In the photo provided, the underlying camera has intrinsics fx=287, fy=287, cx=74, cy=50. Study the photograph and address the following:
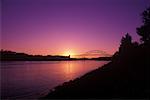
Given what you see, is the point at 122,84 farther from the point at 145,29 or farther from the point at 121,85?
the point at 145,29

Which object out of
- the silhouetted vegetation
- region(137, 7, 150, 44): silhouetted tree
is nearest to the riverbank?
the silhouetted vegetation

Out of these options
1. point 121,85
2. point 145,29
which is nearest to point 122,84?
point 121,85

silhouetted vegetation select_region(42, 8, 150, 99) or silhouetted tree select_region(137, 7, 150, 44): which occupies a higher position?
silhouetted tree select_region(137, 7, 150, 44)

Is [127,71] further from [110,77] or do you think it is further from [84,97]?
[84,97]

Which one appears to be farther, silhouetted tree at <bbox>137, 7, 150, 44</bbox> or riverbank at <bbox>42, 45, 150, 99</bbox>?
silhouetted tree at <bbox>137, 7, 150, 44</bbox>

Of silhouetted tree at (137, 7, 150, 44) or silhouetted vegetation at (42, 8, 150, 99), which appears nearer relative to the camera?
silhouetted vegetation at (42, 8, 150, 99)

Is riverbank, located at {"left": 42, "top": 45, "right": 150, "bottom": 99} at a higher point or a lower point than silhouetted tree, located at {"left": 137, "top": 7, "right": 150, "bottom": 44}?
lower

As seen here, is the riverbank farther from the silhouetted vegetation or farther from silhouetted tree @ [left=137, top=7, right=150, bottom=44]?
silhouetted tree @ [left=137, top=7, right=150, bottom=44]

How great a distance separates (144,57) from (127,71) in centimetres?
531

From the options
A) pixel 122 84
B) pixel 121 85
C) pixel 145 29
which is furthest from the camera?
pixel 145 29

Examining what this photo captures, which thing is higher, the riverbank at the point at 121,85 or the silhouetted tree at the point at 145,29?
the silhouetted tree at the point at 145,29

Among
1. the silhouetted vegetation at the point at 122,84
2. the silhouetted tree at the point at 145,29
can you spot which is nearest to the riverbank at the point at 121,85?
the silhouetted vegetation at the point at 122,84

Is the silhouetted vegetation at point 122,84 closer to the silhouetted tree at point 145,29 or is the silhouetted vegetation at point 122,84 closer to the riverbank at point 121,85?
the riverbank at point 121,85

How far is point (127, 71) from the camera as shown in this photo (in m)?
35.8
